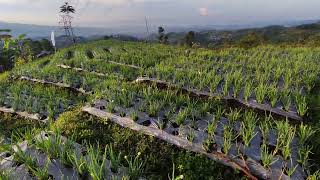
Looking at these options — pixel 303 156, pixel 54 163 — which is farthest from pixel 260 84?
pixel 54 163

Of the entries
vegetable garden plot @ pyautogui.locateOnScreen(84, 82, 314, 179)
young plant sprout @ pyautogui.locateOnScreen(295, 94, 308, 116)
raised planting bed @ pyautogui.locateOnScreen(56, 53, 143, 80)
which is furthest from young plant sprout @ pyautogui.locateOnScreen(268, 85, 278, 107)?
raised planting bed @ pyautogui.locateOnScreen(56, 53, 143, 80)

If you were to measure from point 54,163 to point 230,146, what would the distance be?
12.7ft

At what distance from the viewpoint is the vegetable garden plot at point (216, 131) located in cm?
718

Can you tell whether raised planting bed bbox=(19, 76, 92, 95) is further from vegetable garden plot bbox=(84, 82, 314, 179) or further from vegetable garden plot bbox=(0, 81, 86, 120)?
vegetable garden plot bbox=(84, 82, 314, 179)

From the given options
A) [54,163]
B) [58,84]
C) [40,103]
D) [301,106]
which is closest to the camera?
[54,163]

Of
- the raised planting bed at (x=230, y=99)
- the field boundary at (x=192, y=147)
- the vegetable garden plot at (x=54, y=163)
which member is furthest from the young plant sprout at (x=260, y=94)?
the vegetable garden plot at (x=54, y=163)

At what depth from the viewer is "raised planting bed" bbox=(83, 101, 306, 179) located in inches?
275

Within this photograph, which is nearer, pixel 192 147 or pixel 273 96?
pixel 192 147

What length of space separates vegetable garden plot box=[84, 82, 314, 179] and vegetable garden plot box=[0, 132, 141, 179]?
2165 millimetres

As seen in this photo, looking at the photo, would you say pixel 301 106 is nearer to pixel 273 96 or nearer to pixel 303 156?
pixel 273 96

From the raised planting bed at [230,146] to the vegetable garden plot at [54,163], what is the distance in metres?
2.01

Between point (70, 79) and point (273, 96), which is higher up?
point (273, 96)

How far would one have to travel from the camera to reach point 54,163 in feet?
23.1

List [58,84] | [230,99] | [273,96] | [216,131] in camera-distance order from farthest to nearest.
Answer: [58,84], [230,99], [273,96], [216,131]
